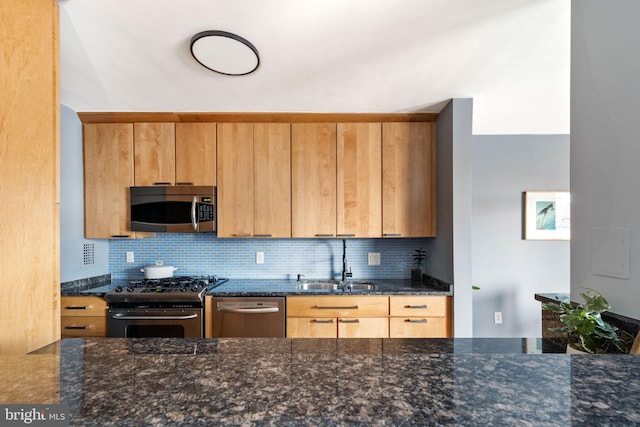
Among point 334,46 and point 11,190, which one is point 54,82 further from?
point 334,46

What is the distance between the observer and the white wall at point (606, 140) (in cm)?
109

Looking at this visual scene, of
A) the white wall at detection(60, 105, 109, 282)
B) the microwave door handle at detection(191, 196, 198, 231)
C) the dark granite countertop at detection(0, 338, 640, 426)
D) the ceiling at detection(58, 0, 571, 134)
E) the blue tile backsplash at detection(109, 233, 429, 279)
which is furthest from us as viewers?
the blue tile backsplash at detection(109, 233, 429, 279)

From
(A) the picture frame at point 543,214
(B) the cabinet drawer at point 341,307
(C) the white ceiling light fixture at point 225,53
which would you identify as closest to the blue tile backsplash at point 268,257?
(B) the cabinet drawer at point 341,307

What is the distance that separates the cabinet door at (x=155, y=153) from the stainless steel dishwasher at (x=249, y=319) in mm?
1202

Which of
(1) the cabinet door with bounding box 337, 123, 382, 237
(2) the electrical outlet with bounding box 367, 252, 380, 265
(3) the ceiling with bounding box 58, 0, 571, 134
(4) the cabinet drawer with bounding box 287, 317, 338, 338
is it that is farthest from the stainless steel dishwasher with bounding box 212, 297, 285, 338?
(3) the ceiling with bounding box 58, 0, 571, 134

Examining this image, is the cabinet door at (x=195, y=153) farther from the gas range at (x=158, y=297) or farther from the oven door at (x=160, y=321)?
the oven door at (x=160, y=321)

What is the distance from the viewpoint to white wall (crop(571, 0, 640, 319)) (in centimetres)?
109

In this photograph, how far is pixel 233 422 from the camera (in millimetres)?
354

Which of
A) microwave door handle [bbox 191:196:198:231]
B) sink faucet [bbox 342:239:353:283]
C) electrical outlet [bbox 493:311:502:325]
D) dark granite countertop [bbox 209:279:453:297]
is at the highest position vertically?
microwave door handle [bbox 191:196:198:231]

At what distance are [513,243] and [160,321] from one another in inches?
135

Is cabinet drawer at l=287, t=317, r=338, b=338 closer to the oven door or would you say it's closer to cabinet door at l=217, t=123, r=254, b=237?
the oven door

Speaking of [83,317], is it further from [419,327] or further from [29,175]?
[419,327]

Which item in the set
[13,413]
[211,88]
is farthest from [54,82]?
[13,413]

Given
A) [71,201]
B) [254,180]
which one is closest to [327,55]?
[254,180]
